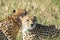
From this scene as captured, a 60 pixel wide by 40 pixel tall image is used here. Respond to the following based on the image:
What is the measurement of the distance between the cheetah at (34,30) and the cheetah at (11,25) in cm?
17

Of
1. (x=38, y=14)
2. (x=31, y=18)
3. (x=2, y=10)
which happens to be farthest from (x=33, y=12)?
(x=31, y=18)

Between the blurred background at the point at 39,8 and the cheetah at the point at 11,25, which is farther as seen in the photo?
the blurred background at the point at 39,8

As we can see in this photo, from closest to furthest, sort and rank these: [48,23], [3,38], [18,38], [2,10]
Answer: [3,38], [18,38], [48,23], [2,10]

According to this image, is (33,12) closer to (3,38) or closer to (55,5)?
(55,5)

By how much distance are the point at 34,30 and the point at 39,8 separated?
5.19ft

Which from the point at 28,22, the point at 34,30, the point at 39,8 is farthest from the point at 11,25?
the point at 39,8

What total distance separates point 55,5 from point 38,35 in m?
1.76

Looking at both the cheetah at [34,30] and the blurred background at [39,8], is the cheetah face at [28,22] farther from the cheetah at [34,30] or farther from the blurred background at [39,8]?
the blurred background at [39,8]

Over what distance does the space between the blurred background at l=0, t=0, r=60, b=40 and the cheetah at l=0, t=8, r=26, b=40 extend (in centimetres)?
87

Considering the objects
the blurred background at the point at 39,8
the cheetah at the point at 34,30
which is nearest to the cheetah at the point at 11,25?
the cheetah at the point at 34,30

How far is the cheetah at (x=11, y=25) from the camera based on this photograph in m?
8.89

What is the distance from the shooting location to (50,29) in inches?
368

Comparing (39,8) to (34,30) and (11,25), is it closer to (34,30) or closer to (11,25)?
(34,30)

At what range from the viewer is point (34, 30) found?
9039 mm
